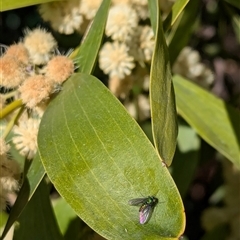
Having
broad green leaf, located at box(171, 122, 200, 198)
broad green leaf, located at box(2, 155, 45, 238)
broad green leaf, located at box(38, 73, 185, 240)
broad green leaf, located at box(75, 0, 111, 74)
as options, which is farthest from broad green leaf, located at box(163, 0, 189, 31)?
broad green leaf, located at box(171, 122, 200, 198)

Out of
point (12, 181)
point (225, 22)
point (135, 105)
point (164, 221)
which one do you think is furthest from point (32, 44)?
point (225, 22)

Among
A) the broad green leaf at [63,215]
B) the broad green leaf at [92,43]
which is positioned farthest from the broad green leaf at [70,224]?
the broad green leaf at [92,43]

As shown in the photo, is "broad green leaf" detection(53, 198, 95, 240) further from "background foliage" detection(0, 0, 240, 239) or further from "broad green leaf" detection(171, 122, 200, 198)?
"broad green leaf" detection(171, 122, 200, 198)

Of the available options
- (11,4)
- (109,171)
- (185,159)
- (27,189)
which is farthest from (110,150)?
(185,159)

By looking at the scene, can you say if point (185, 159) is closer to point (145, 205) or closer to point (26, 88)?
point (26, 88)

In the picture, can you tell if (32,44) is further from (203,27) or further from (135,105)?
(203,27)

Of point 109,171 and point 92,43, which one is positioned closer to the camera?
point 109,171
